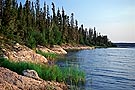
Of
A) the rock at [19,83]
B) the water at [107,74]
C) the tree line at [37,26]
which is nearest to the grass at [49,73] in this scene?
the water at [107,74]

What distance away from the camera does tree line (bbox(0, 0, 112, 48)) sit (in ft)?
209

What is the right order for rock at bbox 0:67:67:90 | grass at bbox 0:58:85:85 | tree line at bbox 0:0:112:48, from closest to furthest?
rock at bbox 0:67:67:90
grass at bbox 0:58:85:85
tree line at bbox 0:0:112:48

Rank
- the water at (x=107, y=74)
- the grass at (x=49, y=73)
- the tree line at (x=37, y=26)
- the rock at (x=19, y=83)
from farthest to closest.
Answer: the tree line at (x=37, y=26)
the water at (x=107, y=74)
the grass at (x=49, y=73)
the rock at (x=19, y=83)

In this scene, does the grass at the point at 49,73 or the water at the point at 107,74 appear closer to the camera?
the grass at the point at 49,73

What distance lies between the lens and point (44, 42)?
80.8 meters

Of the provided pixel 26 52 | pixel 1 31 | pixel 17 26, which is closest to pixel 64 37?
pixel 17 26

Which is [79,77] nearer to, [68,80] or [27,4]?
[68,80]

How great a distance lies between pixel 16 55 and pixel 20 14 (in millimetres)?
43335

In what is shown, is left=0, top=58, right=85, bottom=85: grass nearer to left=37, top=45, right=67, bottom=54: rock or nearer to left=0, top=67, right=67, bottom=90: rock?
left=0, top=67, right=67, bottom=90: rock

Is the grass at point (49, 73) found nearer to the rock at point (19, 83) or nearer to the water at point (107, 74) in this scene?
the water at point (107, 74)

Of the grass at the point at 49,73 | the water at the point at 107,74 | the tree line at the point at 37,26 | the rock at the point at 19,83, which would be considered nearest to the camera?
the rock at the point at 19,83

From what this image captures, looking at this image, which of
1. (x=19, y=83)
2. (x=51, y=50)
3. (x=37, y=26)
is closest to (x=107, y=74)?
(x=19, y=83)

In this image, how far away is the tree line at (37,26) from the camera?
2511 inches

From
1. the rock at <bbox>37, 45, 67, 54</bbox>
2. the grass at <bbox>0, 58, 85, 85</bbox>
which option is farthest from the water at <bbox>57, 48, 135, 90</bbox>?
the rock at <bbox>37, 45, 67, 54</bbox>
